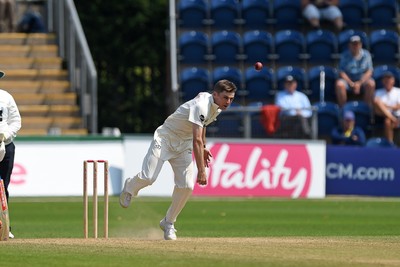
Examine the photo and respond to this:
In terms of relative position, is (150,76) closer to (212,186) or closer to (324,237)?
(212,186)

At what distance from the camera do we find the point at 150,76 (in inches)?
1442

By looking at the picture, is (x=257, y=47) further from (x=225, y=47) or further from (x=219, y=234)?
(x=219, y=234)

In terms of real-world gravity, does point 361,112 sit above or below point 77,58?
below

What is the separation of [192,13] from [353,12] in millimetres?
3696

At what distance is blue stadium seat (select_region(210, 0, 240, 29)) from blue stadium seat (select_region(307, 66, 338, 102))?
2415mm

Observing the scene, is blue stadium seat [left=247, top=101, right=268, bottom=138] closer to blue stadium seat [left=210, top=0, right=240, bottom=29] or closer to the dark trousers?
blue stadium seat [left=210, top=0, right=240, bottom=29]

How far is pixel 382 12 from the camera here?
28078 millimetres

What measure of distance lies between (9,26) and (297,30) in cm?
655

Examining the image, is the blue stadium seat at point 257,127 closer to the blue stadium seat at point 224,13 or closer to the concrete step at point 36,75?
the blue stadium seat at point 224,13

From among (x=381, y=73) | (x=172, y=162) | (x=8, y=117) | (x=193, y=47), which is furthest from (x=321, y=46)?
(x=8, y=117)

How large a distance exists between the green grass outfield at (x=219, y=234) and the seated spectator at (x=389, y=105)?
1.75 metres

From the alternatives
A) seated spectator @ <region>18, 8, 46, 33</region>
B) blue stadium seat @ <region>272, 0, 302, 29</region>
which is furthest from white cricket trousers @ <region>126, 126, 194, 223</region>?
seated spectator @ <region>18, 8, 46, 33</region>

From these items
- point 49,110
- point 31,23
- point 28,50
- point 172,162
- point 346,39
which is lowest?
point 49,110

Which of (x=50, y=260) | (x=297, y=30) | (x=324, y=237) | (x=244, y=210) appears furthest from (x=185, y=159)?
(x=297, y=30)
